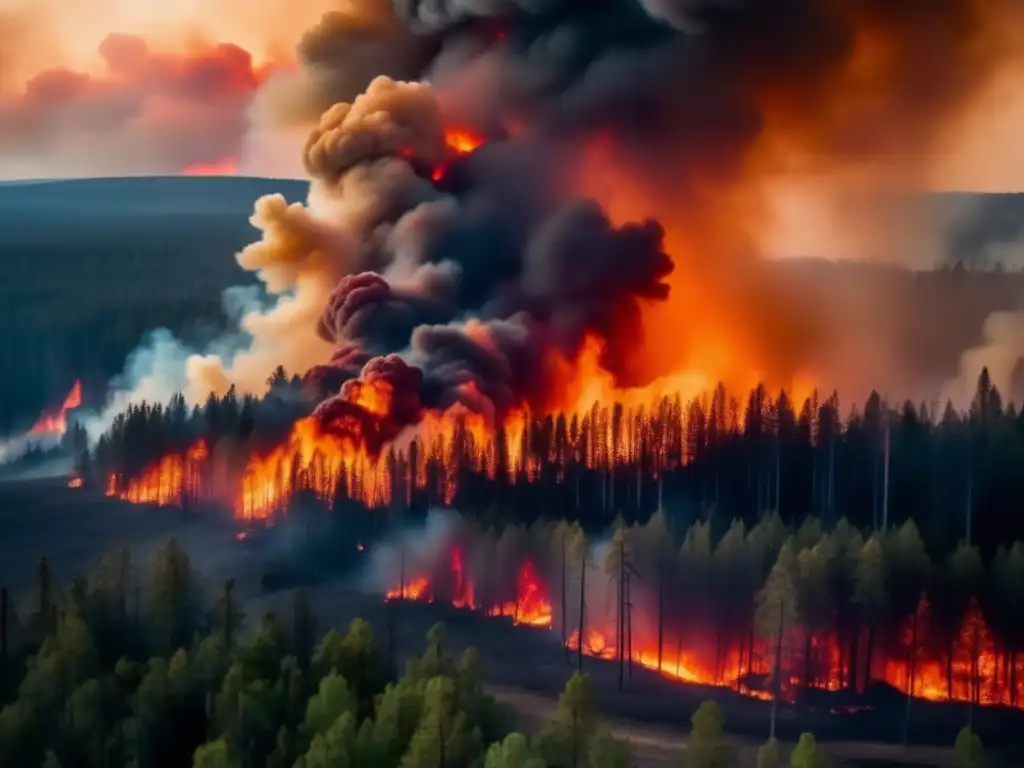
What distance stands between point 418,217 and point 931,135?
1110 cm

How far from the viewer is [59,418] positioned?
22359 mm

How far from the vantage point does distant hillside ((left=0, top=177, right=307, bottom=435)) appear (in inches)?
879

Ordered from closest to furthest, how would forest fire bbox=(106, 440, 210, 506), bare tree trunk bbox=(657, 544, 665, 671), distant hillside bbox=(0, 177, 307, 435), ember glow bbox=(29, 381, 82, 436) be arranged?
bare tree trunk bbox=(657, 544, 665, 671)
forest fire bbox=(106, 440, 210, 506)
ember glow bbox=(29, 381, 82, 436)
distant hillside bbox=(0, 177, 307, 435)

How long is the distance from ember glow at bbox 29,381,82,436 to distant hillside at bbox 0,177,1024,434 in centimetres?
16

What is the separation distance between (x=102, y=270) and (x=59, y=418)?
2.69 metres

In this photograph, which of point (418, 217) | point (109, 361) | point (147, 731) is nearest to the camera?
point (147, 731)

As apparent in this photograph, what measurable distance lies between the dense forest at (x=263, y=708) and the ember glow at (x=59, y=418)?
18.0ft

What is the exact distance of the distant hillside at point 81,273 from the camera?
879 inches

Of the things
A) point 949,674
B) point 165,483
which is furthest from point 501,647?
point 949,674

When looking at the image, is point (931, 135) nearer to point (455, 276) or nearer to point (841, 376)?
point (841, 376)

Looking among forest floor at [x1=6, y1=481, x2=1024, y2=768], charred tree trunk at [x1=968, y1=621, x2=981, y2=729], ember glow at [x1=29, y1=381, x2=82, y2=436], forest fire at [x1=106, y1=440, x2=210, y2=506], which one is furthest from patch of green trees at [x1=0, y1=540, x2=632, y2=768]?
charred tree trunk at [x1=968, y1=621, x2=981, y2=729]

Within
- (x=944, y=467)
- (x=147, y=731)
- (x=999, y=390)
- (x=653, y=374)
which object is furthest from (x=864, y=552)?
(x=653, y=374)

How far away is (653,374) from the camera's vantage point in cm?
2972

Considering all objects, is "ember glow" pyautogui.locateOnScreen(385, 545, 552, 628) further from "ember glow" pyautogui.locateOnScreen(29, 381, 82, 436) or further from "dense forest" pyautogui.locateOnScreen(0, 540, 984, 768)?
"ember glow" pyautogui.locateOnScreen(29, 381, 82, 436)
